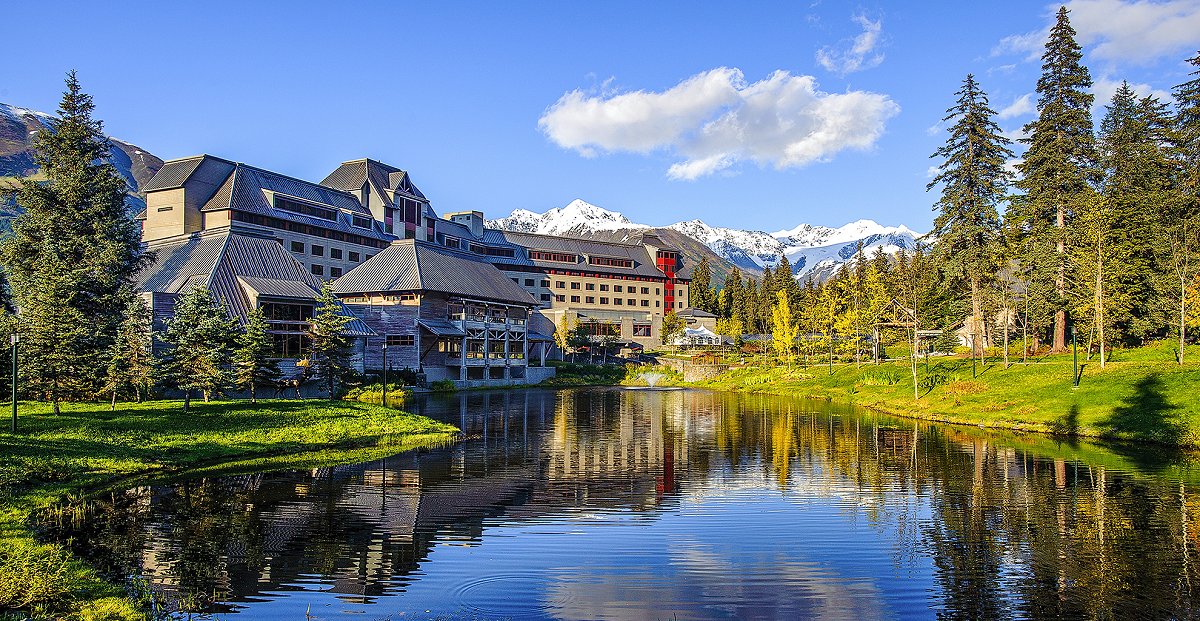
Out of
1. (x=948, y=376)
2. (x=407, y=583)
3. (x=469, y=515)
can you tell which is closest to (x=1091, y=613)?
(x=407, y=583)

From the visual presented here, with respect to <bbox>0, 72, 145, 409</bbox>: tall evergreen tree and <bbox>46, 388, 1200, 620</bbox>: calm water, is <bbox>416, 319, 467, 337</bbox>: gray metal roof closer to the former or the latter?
<bbox>0, 72, 145, 409</bbox>: tall evergreen tree

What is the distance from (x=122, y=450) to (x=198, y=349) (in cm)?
996

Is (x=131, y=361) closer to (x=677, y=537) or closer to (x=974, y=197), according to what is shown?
(x=677, y=537)

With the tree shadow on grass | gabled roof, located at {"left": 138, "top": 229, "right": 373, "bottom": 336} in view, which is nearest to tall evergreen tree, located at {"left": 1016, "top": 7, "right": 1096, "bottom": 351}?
the tree shadow on grass

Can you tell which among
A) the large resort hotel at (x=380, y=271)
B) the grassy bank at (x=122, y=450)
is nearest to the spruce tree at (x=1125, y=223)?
the grassy bank at (x=122, y=450)

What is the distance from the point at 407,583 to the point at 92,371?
1029 inches

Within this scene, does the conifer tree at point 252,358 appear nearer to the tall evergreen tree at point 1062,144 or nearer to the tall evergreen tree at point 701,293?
the tall evergreen tree at point 1062,144

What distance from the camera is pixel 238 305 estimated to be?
169 ft

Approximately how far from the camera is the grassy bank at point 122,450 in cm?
1152

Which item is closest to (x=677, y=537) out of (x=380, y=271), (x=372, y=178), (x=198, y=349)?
(x=198, y=349)

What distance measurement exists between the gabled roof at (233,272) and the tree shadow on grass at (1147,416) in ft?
159

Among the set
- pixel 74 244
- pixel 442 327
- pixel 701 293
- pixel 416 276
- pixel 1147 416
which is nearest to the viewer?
pixel 1147 416

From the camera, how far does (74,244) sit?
4225 cm

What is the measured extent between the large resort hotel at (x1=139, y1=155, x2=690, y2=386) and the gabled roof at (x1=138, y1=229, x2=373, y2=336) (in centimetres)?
13
